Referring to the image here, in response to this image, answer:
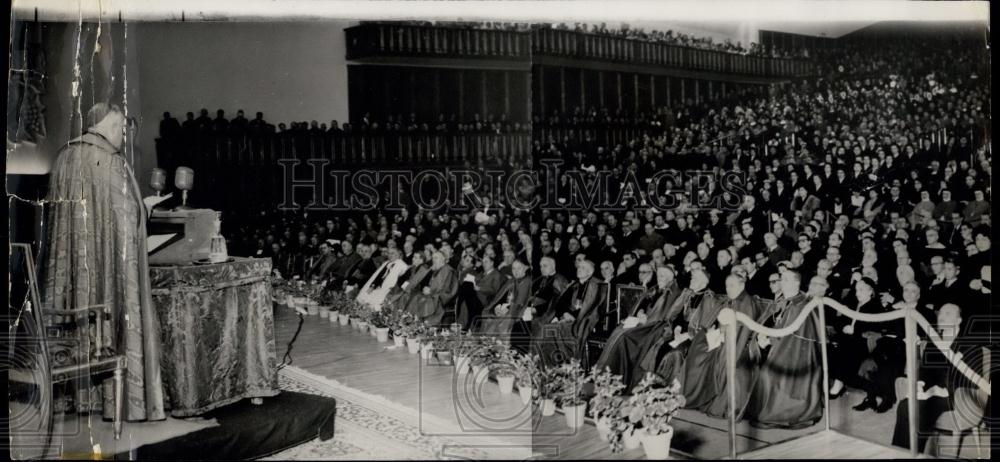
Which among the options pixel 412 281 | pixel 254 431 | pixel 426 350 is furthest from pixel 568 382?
pixel 254 431

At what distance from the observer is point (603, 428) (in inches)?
157

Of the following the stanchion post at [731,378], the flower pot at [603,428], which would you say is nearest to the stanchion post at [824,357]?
the stanchion post at [731,378]

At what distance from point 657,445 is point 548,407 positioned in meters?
0.61

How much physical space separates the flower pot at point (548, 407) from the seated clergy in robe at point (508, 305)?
0.38 meters

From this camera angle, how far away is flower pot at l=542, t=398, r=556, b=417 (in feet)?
13.5

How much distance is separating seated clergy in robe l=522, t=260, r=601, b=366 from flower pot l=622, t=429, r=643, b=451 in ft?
1.64

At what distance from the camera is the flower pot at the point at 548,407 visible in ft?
13.5

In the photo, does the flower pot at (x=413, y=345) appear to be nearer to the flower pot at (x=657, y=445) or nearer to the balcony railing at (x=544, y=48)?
the flower pot at (x=657, y=445)

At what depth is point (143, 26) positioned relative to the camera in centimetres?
412

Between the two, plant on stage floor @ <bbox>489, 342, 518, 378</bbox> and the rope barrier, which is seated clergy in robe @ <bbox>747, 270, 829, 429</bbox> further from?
plant on stage floor @ <bbox>489, 342, 518, 378</bbox>

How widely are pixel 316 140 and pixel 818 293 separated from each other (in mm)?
2782

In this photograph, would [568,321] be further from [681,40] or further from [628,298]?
[681,40]

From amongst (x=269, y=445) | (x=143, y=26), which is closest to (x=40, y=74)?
(x=143, y=26)

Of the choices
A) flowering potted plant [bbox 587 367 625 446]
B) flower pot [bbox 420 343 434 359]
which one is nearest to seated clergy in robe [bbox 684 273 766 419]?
flowering potted plant [bbox 587 367 625 446]
